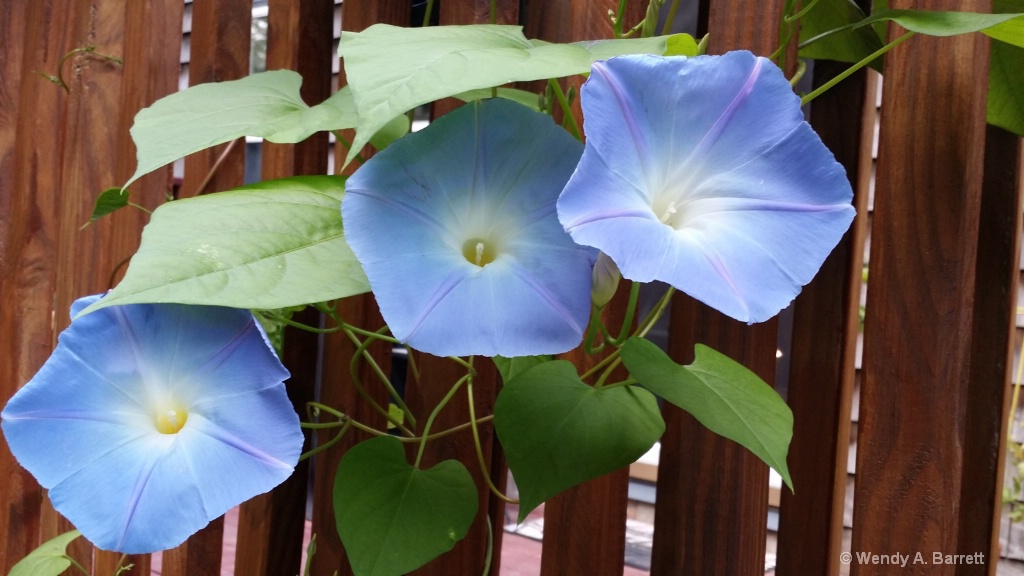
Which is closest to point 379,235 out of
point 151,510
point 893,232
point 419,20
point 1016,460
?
point 151,510

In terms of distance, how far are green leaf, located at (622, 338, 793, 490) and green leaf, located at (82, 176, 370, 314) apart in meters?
0.19

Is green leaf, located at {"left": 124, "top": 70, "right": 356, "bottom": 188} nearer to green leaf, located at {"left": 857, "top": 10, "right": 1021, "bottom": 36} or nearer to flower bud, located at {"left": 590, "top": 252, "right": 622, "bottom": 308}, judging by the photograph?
flower bud, located at {"left": 590, "top": 252, "right": 622, "bottom": 308}

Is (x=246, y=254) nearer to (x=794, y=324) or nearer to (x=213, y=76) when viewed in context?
(x=794, y=324)

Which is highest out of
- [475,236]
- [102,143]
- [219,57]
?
[219,57]

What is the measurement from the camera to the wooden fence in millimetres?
694

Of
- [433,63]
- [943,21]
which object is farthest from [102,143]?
[943,21]

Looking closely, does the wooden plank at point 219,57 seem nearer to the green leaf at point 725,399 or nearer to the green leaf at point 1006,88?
the green leaf at point 725,399

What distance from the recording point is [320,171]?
42.5 inches

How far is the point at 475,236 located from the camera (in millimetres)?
546

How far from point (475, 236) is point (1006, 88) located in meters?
0.56

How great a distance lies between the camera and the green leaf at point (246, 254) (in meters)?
0.46

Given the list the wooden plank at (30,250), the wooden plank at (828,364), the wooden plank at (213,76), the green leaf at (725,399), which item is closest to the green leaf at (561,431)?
the green leaf at (725,399)

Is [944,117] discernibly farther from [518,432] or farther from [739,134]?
[518,432]

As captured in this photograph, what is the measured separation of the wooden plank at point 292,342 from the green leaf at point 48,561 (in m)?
0.20
